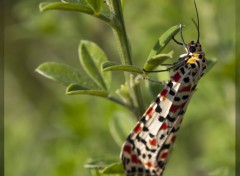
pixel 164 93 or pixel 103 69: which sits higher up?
pixel 103 69

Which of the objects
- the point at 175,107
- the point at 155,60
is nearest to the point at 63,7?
the point at 155,60

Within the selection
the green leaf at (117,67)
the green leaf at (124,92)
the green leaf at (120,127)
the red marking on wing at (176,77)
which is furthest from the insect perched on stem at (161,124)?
the green leaf at (120,127)

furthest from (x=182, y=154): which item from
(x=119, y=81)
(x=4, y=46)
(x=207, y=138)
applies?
(x=4, y=46)

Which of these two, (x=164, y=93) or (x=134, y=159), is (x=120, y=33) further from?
(x=134, y=159)

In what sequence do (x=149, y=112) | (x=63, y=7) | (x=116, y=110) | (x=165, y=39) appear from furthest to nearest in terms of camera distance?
1. (x=116, y=110)
2. (x=149, y=112)
3. (x=165, y=39)
4. (x=63, y=7)

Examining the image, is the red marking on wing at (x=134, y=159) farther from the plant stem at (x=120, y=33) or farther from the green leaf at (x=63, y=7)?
the green leaf at (x=63, y=7)

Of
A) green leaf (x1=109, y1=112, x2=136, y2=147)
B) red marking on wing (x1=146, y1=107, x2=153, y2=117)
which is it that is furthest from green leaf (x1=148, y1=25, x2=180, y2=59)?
green leaf (x1=109, y1=112, x2=136, y2=147)
